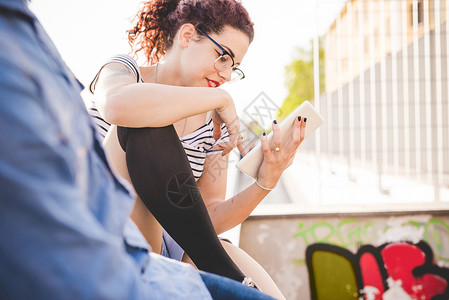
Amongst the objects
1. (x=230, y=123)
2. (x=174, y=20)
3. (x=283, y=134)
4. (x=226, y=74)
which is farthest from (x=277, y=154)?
(x=174, y=20)

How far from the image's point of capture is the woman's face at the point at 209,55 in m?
1.35

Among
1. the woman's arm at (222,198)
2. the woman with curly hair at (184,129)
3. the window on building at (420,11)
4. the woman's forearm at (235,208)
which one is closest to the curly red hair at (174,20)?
the woman with curly hair at (184,129)

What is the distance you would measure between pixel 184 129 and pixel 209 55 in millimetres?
309

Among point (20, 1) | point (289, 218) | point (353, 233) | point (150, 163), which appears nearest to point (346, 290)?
point (353, 233)

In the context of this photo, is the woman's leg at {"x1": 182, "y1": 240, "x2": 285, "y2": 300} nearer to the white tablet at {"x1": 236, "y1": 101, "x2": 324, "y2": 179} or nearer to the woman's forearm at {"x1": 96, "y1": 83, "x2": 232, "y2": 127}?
the white tablet at {"x1": 236, "y1": 101, "x2": 324, "y2": 179}

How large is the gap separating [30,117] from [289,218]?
178 centimetres

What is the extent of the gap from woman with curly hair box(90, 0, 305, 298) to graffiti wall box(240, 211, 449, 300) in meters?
0.58

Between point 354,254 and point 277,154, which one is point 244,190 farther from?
point 354,254

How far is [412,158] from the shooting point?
3.32 m

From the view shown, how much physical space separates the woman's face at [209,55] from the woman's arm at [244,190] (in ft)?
1.07

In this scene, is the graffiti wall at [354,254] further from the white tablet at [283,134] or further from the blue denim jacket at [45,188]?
the blue denim jacket at [45,188]

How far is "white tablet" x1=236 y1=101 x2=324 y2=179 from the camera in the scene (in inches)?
48.6

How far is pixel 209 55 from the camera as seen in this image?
135cm

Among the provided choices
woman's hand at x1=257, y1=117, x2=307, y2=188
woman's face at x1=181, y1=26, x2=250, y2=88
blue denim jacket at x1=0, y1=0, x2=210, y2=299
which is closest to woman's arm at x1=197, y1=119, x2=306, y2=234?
woman's hand at x1=257, y1=117, x2=307, y2=188
